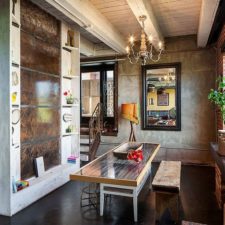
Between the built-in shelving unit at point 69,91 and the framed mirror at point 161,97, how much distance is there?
1.91 meters

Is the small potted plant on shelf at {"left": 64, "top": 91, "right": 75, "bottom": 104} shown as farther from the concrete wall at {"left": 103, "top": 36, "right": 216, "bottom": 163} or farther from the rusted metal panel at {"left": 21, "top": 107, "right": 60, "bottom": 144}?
the concrete wall at {"left": 103, "top": 36, "right": 216, "bottom": 163}

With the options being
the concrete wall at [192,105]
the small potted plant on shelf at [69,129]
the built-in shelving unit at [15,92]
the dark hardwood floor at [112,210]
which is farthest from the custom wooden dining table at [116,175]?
the concrete wall at [192,105]

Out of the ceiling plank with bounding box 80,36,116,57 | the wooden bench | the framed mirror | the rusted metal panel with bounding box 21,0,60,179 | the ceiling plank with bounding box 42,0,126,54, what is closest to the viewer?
the wooden bench

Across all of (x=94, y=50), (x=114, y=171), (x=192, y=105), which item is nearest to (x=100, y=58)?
(x=94, y=50)

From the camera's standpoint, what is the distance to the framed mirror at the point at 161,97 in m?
5.43

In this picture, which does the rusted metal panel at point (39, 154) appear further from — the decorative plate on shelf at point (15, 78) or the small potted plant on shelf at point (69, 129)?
the decorative plate on shelf at point (15, 78)

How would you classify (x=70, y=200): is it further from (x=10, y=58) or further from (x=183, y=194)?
(x=10, y=58)

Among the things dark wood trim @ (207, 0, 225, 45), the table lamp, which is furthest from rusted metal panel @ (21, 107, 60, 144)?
dark wood trim @ (207, 0, 225, 45)

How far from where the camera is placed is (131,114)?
5.44m

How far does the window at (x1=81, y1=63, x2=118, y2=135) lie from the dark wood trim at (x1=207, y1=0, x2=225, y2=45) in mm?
2487

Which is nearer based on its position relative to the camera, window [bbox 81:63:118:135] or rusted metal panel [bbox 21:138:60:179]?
rusted metal panel [bbox 21:138:60:179]

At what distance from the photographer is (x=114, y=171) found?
106 inches

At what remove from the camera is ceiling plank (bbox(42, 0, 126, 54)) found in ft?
9.54

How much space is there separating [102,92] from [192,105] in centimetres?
246
